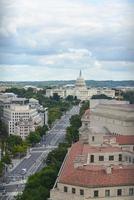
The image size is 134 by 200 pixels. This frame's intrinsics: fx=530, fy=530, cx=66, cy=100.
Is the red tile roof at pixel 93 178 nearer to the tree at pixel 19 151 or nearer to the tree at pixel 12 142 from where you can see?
the tree at pixel 19 151

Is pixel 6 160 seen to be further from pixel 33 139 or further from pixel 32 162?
pixel 33 139

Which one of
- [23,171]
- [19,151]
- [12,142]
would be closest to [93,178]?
[23,171]

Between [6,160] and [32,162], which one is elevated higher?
[6,160]

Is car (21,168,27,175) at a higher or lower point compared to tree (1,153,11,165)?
lower

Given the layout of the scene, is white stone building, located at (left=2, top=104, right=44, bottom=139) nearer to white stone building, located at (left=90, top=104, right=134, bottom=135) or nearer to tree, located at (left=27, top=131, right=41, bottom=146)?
tree, located at (left=27, top=131, right=41, bottom=146)

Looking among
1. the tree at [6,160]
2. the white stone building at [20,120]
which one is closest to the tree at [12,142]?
the tree at [6,160]

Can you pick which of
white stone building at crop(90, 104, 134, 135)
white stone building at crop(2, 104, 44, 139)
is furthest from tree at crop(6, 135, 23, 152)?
white stone building at crop(90, 104, 134, 135)
